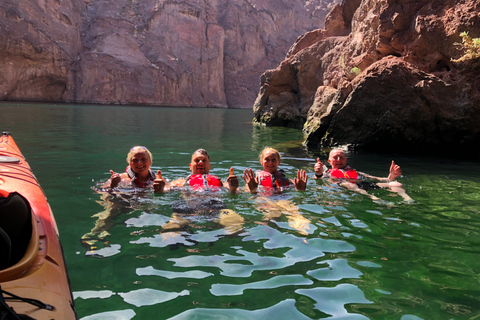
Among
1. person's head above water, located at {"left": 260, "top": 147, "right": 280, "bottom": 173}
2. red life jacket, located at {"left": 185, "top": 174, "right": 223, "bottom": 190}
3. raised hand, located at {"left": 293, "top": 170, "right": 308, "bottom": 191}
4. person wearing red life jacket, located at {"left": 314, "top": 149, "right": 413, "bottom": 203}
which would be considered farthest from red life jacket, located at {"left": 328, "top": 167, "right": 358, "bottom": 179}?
red life jacket, located at {"left": 185, "top": 174, "right": 223, "bottom": 190}

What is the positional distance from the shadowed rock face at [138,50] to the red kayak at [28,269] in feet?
180

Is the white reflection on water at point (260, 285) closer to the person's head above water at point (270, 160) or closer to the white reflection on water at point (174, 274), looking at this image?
the white reflection on water at point (174, 274)

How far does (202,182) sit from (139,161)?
106 centimetres

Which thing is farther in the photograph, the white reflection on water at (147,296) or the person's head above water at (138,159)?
the person's head above water at (138,159)

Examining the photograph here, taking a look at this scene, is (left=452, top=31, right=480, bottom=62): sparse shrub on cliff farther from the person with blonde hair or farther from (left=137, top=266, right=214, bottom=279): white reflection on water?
(left=137, top=266, right=214, bottom=279): white reflection on water

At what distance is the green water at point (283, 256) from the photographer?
289 centimetres

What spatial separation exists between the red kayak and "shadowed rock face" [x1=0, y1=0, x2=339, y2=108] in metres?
54.8

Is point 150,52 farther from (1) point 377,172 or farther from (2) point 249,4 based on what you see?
(1) point 377,172

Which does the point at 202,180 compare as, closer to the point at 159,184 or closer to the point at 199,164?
the point at 199,164

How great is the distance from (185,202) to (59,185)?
2.70m

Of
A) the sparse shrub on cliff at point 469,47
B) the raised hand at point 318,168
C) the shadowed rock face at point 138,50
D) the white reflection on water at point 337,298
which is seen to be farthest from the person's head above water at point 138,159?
the shadowed rock face at point 138,50

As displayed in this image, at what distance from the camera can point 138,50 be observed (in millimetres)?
61469

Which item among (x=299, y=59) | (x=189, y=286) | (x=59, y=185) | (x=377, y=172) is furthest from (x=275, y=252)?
(x=299, y=59)

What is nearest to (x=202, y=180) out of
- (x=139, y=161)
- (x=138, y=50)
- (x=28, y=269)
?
(x=139, y=161)
